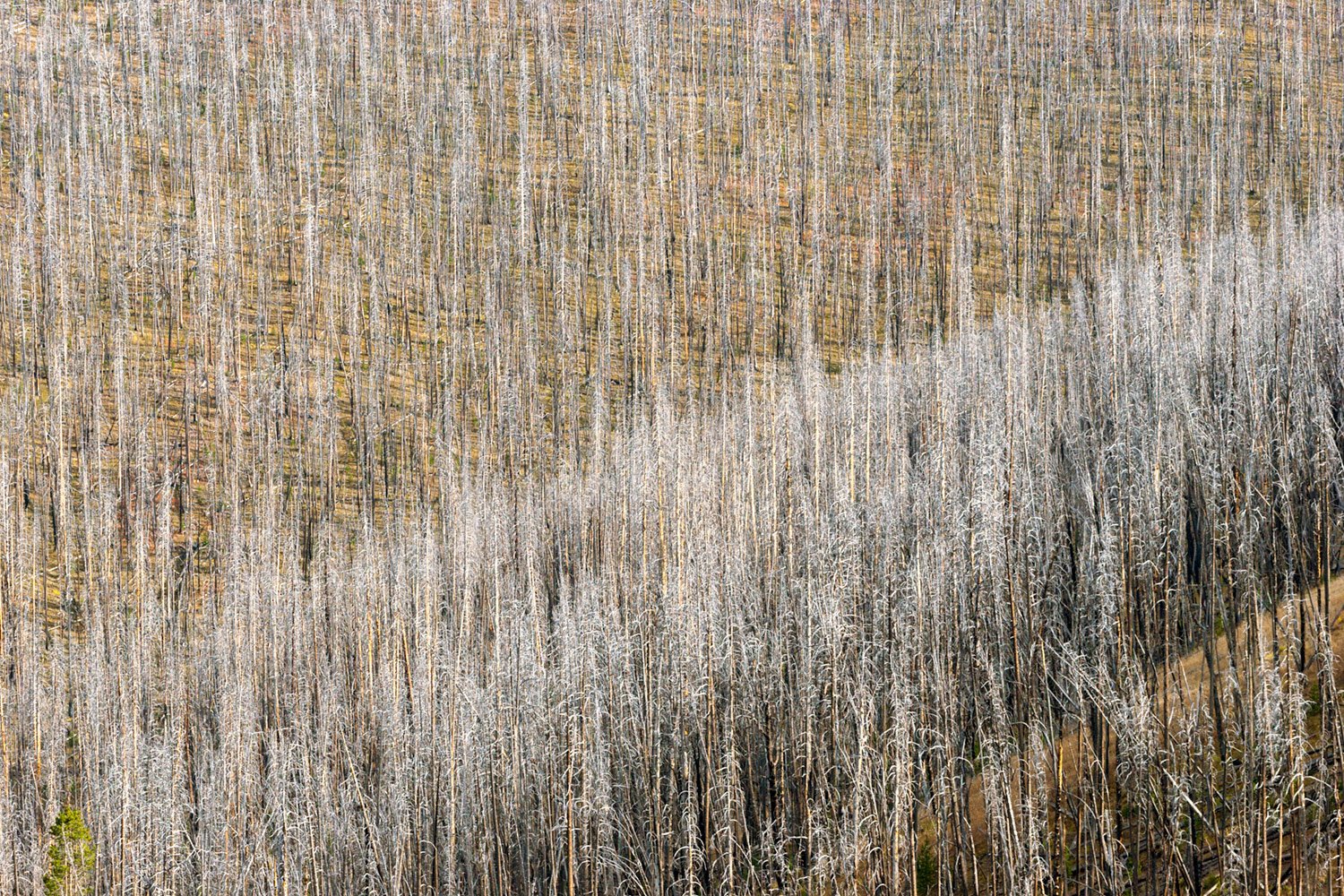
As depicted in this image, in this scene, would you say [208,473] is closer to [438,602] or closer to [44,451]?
[44,451]

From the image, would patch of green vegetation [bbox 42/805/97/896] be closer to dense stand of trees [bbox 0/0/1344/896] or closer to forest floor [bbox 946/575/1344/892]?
dense stand of trees [bbox 0/0/1344/896]

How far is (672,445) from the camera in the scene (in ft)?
65.1

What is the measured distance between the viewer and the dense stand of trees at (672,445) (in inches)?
490

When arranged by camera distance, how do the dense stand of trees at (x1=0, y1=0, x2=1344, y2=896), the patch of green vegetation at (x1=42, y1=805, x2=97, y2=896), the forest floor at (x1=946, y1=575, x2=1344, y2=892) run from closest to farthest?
the forest floor at (x1=946, y1=575, x2=1344, y2=892)
the dense stand of trees at (x1=0, y1=0, x2=1344, y2=896)
the patch of green vegetation at (x1=42, y1=805, x2=97, y2=896)

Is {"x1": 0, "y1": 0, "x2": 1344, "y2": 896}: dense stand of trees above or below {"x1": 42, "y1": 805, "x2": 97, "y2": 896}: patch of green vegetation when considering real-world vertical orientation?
above

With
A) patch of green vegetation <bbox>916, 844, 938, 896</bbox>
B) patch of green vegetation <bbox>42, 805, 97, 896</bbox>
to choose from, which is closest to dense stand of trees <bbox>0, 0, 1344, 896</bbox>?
patch of green vegetation <bbox>916, 844, 938, 896</bbox>

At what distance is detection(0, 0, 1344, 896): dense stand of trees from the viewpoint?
12.4 meters

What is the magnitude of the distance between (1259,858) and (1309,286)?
1053 cm

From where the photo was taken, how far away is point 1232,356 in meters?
17.0

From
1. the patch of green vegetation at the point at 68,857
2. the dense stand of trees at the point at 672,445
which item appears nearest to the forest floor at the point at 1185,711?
the dense stand of trees at the point at 672,445

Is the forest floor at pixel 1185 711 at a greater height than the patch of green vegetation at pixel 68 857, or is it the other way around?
the forest floor at pixel 1185 711

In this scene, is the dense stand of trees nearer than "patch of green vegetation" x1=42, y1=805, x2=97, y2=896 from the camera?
Yes

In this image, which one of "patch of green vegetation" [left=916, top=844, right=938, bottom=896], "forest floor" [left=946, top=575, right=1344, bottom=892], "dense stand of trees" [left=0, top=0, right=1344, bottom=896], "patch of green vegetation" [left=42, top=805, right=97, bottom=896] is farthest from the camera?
"patch of green vegetation" [left=42, top=805, right=97, bottom=896]

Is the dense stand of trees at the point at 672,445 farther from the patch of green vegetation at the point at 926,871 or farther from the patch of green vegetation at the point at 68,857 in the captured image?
the patch of green vegetation at the point at 68,857
